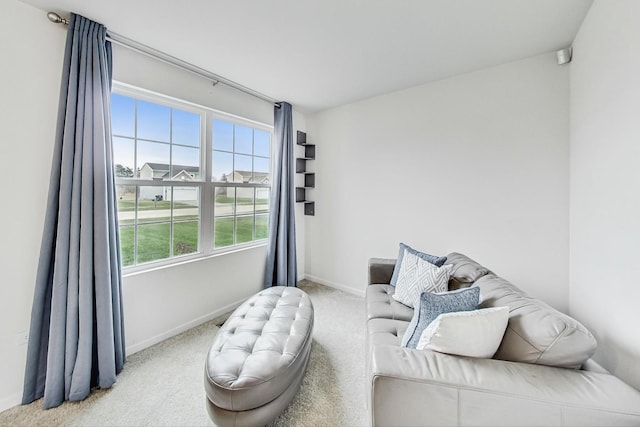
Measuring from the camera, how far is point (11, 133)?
1467 millimetres

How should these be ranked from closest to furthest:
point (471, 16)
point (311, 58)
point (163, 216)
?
1. point (471, 16)
2. point (311, 58)
3. point (163, 216)

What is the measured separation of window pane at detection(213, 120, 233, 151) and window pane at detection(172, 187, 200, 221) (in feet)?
1.79

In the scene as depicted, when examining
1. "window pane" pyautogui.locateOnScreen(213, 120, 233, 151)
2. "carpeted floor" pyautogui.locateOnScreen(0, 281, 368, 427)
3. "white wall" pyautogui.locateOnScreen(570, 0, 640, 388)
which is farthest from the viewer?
"window pane" pyautogui.locateOnScreen(213, 120, 233, 151)

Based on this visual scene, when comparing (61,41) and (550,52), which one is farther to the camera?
(550,52)

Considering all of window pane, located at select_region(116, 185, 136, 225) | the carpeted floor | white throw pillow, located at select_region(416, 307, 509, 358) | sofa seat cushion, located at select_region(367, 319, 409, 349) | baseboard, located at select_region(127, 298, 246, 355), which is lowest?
the carpeted floor

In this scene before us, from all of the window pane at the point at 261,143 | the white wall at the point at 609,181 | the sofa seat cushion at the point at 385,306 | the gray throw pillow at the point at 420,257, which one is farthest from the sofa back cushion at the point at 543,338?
the window pane at the point at 261,143

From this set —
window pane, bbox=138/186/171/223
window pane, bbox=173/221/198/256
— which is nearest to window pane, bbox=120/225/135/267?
window pane, bbox=138/186/171/223

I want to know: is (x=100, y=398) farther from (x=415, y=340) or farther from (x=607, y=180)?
(x=607, y=180)

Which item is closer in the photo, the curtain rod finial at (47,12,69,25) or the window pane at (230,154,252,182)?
the curtain rod finial at (47,12,69,25)

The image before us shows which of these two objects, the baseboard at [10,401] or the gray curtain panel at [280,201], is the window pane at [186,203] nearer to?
the gray curtain panel at [280,201]

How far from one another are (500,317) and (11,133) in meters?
2.79

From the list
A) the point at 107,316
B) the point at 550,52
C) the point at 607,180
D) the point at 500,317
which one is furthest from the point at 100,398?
the point at 550,52

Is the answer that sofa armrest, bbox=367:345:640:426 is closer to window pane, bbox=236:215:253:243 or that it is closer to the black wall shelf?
window pane, bbox=236:215:253:243

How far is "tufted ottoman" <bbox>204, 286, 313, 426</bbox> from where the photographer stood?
47.2 inches
